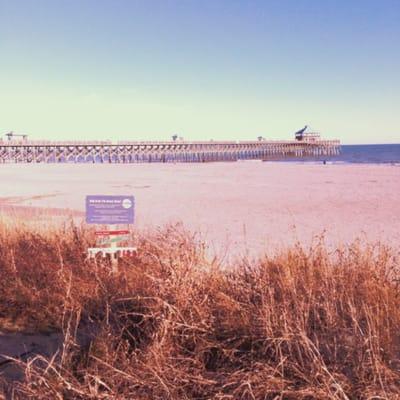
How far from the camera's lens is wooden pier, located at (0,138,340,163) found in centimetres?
6116

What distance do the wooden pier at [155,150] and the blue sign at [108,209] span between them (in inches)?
2318

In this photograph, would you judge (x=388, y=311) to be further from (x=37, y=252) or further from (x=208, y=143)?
(x=208, y=143)

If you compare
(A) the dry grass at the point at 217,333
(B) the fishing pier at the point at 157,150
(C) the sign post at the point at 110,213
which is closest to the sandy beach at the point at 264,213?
(C) the sign post at the point at 110,213

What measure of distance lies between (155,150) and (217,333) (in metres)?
70.4

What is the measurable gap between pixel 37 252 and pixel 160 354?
3288 millimetres

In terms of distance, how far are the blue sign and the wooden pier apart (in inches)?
2318

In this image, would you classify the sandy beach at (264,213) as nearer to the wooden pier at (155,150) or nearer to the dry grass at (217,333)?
the dry grass at (217,333)

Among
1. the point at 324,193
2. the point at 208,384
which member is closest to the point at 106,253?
the point at 208,384

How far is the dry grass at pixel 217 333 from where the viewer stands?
2.17 m

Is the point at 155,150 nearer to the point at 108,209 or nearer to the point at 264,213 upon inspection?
the point at 264,213

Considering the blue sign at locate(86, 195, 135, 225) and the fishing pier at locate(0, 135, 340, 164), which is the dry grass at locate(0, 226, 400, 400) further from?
the fishing pier at locate(0, 135, 340, 164)

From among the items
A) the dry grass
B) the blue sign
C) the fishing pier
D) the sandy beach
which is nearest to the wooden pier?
the fishing pier

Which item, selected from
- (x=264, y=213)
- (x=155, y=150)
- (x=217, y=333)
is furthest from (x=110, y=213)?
(x=155, y=150)

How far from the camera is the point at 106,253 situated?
15.0ft
